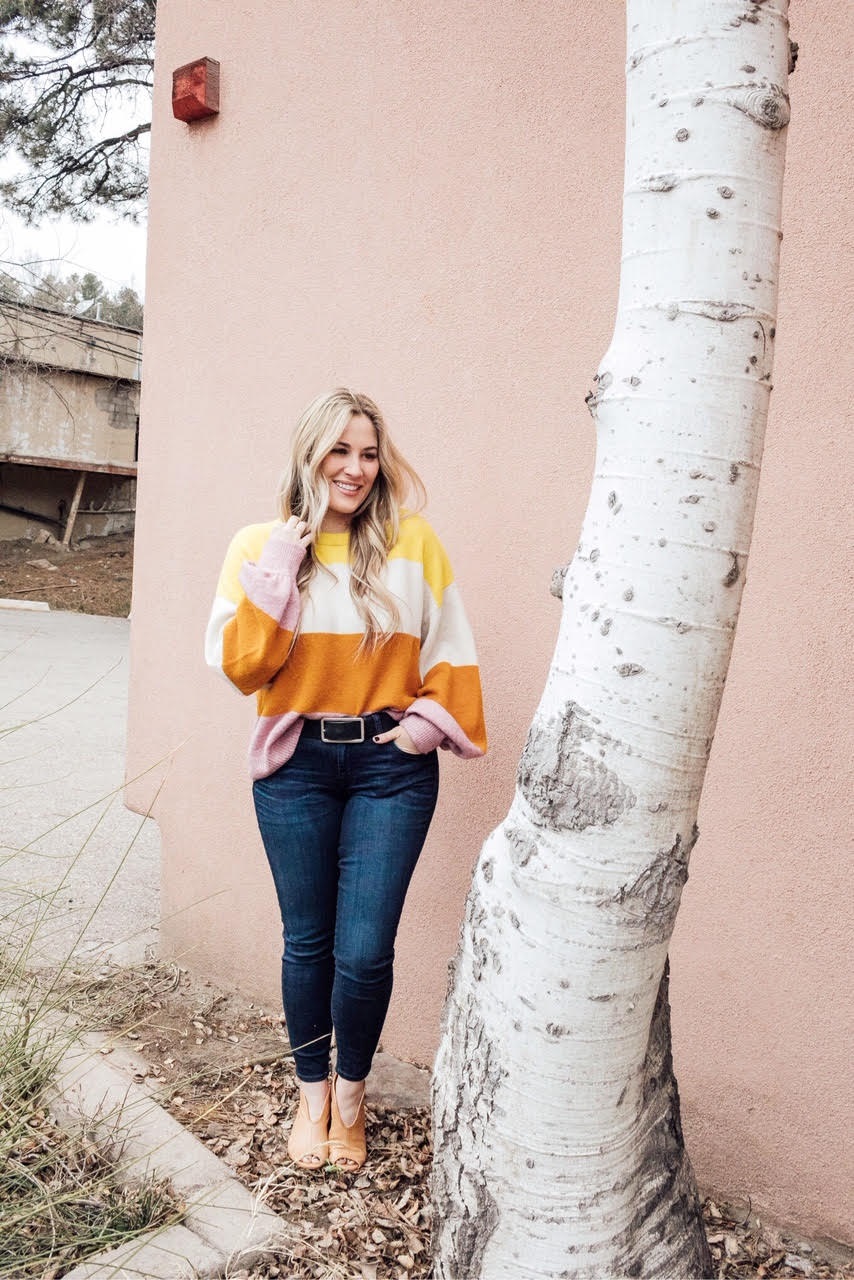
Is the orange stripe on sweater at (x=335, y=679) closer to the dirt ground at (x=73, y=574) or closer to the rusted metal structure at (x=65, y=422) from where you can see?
the dirt ground at (x=73, y=574)

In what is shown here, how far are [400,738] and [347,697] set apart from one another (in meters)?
0.17

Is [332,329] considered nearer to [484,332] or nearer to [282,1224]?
[484,332]

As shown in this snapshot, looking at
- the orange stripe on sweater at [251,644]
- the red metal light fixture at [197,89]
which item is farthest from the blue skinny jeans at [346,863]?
the red metal light fixture at [197,89]

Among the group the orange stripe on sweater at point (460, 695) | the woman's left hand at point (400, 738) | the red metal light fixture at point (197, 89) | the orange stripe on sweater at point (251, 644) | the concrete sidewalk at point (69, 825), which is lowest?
the concrete sidewalk at point (69, 825)

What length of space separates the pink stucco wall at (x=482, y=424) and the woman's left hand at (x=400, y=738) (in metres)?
0.52

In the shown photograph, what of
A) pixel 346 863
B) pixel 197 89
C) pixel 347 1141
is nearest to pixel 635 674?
pixel 346 863

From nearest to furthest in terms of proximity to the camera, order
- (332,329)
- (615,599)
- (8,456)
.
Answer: (615,599) → (332,329) → (8,456)

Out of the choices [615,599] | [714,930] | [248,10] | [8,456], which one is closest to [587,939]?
[615,599]

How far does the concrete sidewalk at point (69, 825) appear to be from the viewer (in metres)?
3.63

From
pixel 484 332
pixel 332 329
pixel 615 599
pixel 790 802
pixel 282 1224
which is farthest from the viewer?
pixel 332 329

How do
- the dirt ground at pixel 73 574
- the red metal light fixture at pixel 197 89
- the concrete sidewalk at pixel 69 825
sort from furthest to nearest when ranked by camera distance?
the dirt ground at pixel 73 574 → the red metal light fixture at pixel 197 89 → the concrete sidewalk at pixel 69 825

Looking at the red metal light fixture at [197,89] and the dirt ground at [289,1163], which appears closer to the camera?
the dirt ground at [289,1163]

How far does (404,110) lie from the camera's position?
3.32m

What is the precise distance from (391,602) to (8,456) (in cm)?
2126
